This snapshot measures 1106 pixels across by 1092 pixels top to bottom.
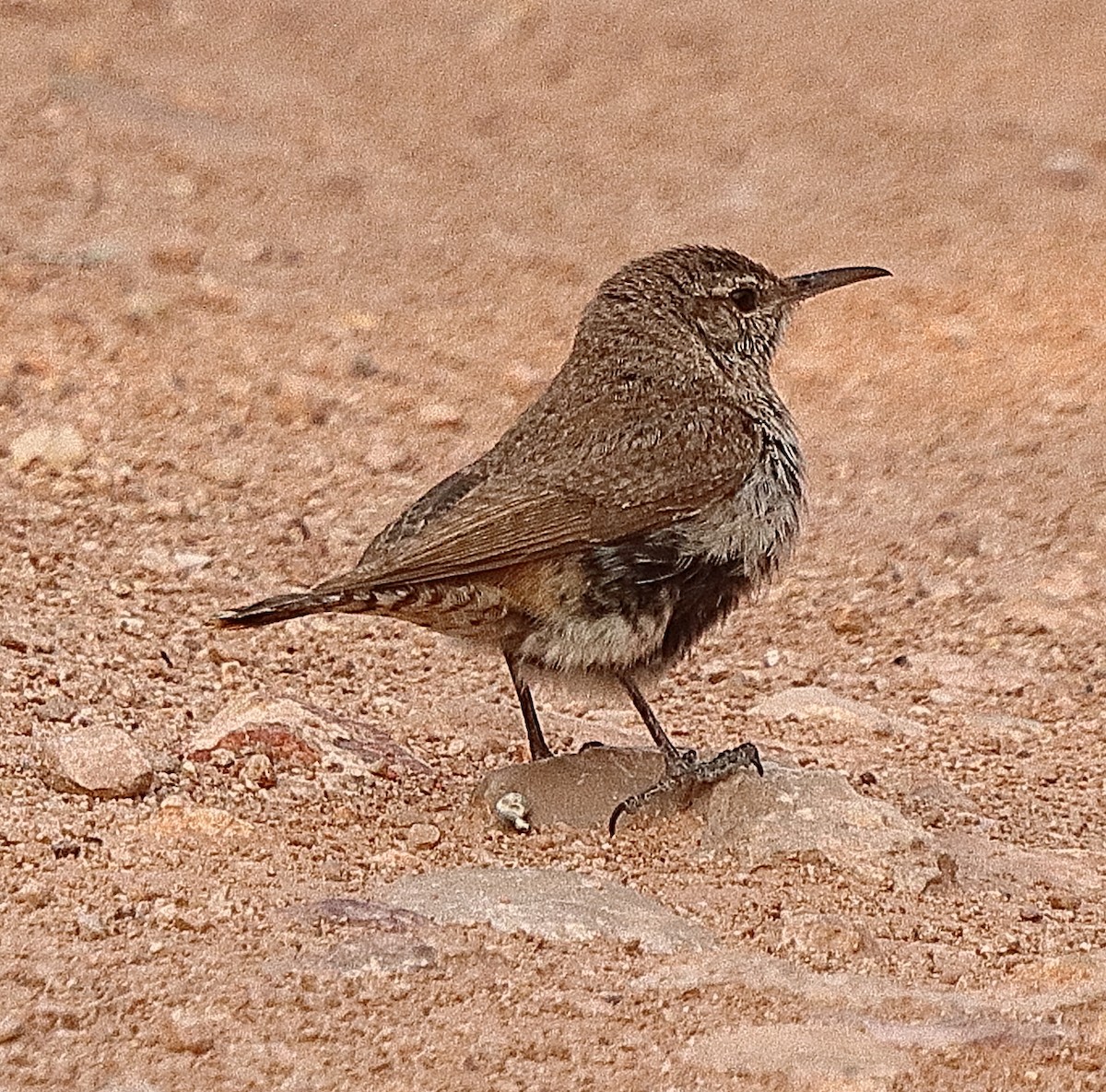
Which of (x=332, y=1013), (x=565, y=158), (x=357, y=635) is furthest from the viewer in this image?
(x=565, y=158)

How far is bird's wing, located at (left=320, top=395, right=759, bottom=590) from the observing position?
5.25 metres

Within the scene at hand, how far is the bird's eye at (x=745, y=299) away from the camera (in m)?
6.36

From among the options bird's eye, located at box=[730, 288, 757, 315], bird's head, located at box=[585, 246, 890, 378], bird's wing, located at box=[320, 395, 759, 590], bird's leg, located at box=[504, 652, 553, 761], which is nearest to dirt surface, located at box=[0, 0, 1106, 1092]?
bird's leg, located at box=[504, 652, 553, 761]

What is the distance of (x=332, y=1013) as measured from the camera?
156 inches

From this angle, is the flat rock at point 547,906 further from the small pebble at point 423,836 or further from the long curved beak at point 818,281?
the long curved beak at point 818,281

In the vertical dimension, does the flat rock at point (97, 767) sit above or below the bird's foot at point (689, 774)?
above

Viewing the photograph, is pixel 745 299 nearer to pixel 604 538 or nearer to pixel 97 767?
pixel 604 538

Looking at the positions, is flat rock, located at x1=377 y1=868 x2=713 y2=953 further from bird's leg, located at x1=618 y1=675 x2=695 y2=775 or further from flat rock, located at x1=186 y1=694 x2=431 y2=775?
flat rock, located at x1=186 y1=694 x2=431 y2=775

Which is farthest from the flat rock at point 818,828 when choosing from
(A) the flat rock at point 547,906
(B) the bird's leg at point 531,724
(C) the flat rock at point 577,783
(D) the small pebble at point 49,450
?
(D) the small pebble at point 49,450

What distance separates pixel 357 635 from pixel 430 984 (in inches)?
126

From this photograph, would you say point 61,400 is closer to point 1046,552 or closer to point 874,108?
point 1046,552

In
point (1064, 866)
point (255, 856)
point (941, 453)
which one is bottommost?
point (941, 453)

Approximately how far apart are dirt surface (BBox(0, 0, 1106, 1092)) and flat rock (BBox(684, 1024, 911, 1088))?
0.04ft

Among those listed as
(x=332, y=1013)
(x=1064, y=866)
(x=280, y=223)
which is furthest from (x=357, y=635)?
(x=280, y=223)
